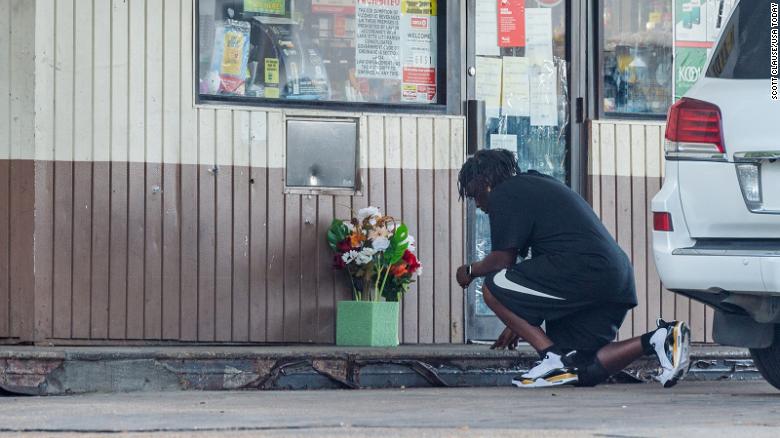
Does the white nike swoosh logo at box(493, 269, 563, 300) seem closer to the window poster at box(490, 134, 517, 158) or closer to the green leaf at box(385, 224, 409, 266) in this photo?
the green leaf at box(385, 224, 409, 266)

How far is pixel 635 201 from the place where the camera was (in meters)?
9.74

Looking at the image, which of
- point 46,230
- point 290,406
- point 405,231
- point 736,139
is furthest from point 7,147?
point 736,139

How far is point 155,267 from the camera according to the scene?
870 cm

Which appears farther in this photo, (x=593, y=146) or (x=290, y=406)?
(x=593, y=146)

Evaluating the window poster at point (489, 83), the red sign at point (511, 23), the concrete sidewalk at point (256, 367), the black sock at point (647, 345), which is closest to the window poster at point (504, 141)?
the window poster at point (489, 83)

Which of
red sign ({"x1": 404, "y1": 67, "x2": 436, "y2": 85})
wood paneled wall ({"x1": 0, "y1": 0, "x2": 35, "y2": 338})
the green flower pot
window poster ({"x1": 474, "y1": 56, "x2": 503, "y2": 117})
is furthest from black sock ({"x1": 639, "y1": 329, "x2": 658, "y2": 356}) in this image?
wood paneled wall ({"x1": 0, "y1": 0, "x2": 35, "y2": 338})

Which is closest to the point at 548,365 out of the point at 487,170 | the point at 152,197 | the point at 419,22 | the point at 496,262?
the point at 496,262

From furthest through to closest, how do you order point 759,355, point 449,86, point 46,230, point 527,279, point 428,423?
point 449,86 → point 46,230 → point 527,279 → point 759,355 → point 428,423

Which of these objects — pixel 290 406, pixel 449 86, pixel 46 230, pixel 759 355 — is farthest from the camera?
pixel 449 86

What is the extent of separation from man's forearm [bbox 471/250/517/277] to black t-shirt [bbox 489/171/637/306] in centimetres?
4

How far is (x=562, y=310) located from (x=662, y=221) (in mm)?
1205

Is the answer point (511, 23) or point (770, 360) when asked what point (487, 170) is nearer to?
point (770, 360)

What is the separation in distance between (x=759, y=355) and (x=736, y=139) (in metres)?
1.24

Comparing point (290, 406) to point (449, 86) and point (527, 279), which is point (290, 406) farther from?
point (449, 86)
